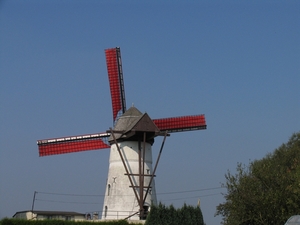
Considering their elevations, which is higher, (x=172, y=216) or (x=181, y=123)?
(x=181, y=123)

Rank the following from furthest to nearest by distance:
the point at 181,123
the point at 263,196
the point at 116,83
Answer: the point at 116,83, the point at 181,123, the point at 263,196

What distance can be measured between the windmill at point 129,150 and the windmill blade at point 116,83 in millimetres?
902

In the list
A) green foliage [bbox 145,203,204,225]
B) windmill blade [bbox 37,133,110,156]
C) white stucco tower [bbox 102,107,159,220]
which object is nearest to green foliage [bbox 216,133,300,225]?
green foliage [bbox 145,203,204,225]

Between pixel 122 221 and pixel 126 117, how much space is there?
862 centimetres

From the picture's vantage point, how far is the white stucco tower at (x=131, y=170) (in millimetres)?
39594

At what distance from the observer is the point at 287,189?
3331 centimetres

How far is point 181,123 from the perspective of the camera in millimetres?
43250

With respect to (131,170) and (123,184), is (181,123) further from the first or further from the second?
(123,184)

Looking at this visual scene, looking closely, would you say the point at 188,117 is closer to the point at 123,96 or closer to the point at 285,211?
the point at 123,96

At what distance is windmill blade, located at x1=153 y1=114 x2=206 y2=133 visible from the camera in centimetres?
4288

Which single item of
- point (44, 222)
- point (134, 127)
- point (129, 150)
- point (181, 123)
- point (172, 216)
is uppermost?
point (181, 123)

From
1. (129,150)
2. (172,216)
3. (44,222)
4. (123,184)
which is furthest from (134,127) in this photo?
(44,222)

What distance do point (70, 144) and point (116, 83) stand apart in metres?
6.45

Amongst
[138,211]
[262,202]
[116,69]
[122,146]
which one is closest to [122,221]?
[138,211]
